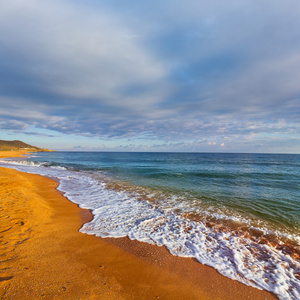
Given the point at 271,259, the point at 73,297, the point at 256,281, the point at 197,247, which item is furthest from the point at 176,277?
the point at 271,259

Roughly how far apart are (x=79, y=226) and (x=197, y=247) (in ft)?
15.4

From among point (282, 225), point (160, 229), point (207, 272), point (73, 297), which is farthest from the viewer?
point (282, 225)

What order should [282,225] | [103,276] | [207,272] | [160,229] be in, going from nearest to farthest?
[103,276] < [207,272] < [160,229] < [282,225]

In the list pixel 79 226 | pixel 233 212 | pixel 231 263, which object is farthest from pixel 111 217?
pixel 233 212

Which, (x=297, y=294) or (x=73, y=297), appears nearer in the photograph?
(x=73, y=297)

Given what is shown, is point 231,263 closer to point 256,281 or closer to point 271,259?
point 256,281

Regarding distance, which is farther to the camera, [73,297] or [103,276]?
[103,276]

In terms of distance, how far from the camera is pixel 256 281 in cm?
391

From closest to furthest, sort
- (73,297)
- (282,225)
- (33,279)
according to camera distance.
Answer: (73,297)
(33,279)
(282,225)

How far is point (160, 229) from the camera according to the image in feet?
21.2

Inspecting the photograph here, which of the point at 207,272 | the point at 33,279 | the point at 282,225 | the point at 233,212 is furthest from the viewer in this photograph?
the point at 233,212

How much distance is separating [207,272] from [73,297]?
3213 millimetres

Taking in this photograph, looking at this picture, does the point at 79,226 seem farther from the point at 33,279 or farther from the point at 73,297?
the point at 73,297

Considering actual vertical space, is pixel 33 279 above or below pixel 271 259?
above
